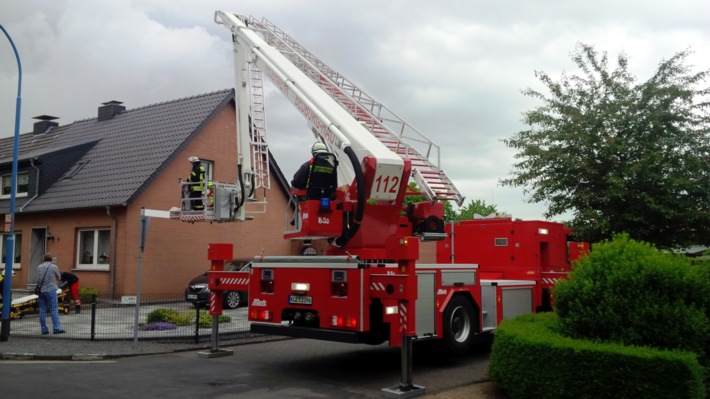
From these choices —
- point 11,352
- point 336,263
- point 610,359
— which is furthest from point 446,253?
point 11,352

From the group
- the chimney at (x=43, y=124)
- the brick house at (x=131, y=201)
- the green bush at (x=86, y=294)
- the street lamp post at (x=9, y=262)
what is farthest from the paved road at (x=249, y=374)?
the chimney at (x=43, y=124)

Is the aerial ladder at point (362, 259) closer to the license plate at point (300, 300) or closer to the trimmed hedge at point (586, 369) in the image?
the license plate at point (300, 300)

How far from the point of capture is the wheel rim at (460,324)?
32.7 ft

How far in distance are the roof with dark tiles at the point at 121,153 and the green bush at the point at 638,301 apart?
16.4 m

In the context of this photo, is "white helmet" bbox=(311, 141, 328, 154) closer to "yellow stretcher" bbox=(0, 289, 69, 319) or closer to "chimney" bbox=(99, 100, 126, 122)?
"yellow stretcher" bbox=(0, 289, 69, 319)

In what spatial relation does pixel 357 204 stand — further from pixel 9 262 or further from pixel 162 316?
pixel 9 262

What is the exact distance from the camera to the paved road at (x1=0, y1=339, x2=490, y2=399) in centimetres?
799

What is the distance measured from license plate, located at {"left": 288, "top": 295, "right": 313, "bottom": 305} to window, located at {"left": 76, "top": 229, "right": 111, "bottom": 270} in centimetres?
1436

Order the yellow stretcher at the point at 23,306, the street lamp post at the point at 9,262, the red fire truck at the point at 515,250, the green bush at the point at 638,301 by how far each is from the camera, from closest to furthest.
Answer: the green bush at the point at 638,301 → the red fire truck at the point at 515,250 → the street lamp post at the point at 9,262 → the yellow stretcher at the point at 23,306

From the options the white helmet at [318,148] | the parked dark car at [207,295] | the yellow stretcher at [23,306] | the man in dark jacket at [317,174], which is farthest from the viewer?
the parked dark car at [207,295]

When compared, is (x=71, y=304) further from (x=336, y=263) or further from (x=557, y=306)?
(x=557, y=306)

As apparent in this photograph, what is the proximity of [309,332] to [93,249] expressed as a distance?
15.9 m

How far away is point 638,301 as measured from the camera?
7219 mm

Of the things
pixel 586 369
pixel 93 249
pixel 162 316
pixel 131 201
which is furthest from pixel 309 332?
pixel 93 249
